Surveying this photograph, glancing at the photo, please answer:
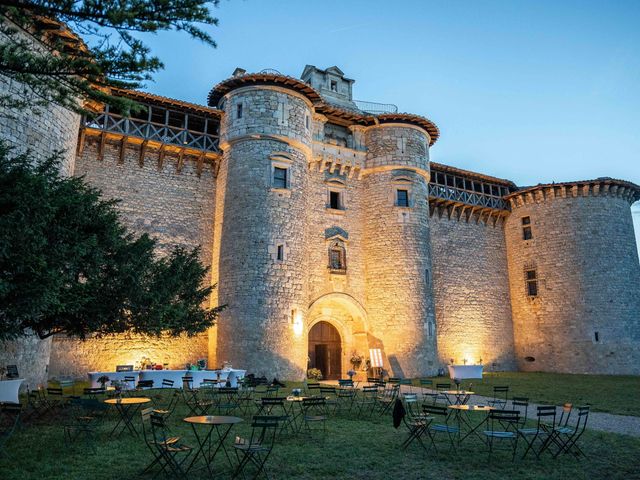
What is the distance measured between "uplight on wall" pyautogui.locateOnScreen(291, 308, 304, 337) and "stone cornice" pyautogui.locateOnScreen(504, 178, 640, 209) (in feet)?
52.6

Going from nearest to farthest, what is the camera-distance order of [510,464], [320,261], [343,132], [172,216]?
[510,464], [172,216], [320,261], [343,132]

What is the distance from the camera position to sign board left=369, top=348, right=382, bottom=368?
20422 millimetres

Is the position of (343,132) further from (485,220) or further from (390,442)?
(390,442)

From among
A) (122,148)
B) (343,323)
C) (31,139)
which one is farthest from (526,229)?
(31,139)

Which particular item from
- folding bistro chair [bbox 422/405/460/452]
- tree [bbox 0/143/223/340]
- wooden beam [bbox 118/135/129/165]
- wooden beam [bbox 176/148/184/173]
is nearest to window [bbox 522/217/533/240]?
wooden beam [bbox 176/148/184/173]

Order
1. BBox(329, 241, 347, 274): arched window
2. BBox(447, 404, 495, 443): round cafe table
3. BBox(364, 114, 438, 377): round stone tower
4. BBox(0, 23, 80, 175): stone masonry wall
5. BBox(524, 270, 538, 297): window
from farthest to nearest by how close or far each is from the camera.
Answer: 1. BBox(524, 270, 538, 297): window
2. BBox(329, 241, 347, 274): arched window
3. BBox(364, 114, 438, 377): round stone tower
4. BBox(0, 23, 80, 175): stone masonry wall
5. BBox(447, 404, 495, 443): round cafe table

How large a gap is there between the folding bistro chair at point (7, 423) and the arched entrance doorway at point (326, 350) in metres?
13.3

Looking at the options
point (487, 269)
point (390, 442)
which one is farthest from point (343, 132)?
point (390, 442)

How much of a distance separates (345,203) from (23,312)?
1650cm

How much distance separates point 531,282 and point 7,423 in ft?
82.6

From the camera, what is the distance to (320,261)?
69.4 ft

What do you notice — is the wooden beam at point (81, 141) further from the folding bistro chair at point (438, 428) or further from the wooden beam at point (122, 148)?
the folding bistro chair at point (438, 428)

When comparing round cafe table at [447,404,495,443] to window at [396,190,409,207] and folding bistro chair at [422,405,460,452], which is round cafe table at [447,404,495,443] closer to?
folding bistro chair at [422,405,460,452]

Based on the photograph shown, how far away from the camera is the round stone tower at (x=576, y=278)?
24.4 m
